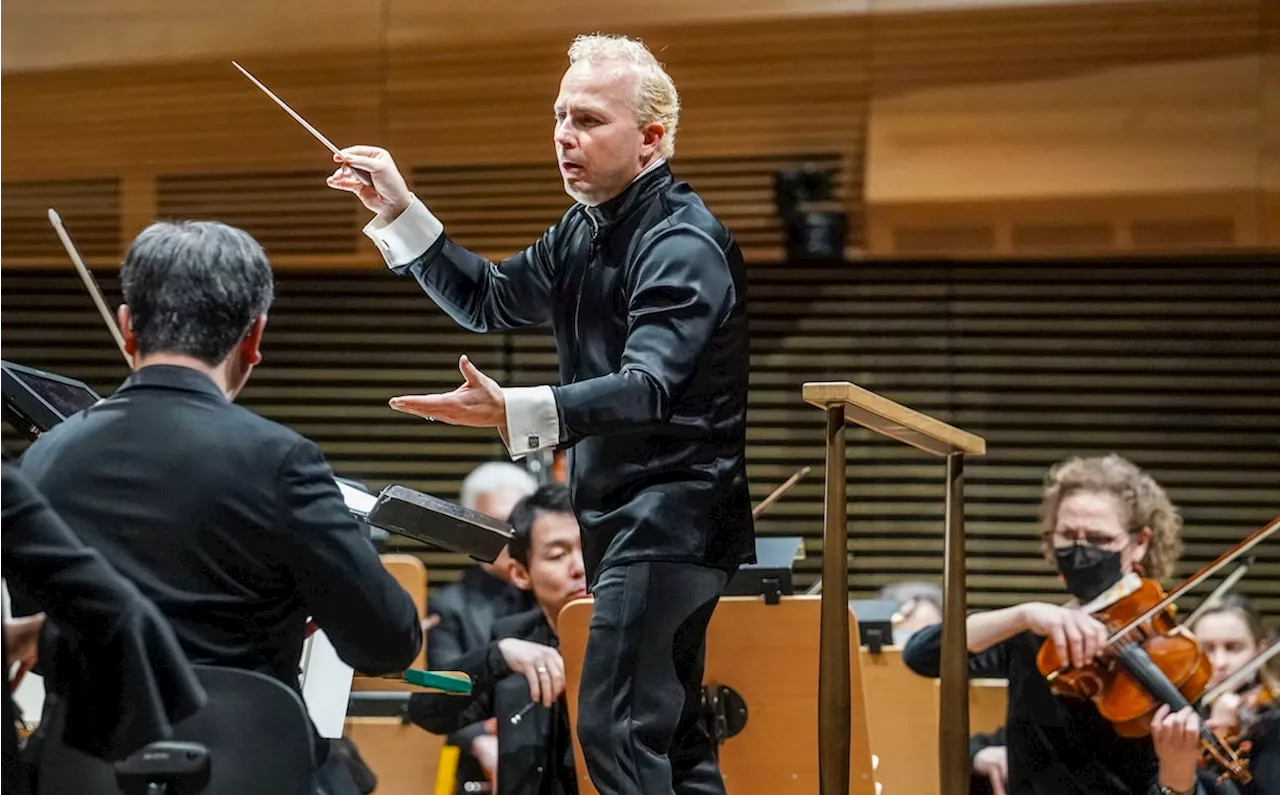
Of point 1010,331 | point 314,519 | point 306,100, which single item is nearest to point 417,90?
point 306,100

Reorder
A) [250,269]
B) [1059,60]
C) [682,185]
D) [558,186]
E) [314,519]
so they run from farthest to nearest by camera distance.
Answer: [558,186], [1059,60], [682,185], [250,269], [314,519]

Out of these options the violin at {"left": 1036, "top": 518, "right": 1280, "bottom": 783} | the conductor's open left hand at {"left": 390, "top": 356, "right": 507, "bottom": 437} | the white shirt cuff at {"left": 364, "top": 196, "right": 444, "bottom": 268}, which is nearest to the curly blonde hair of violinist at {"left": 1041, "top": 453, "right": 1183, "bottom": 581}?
the violin at {"left": 1036, "top": 518, "right": 1280, "bottom": 783}

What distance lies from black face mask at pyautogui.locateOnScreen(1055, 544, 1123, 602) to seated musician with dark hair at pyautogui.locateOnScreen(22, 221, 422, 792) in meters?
1.90

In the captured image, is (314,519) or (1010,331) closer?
(314,519)

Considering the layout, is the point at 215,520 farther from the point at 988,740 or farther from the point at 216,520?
the point at 988,740

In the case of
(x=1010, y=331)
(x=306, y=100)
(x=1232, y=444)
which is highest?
(x=306, y=100)

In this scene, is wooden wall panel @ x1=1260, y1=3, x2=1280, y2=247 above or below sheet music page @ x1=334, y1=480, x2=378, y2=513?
above

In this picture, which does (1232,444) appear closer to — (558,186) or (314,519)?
(558,186)

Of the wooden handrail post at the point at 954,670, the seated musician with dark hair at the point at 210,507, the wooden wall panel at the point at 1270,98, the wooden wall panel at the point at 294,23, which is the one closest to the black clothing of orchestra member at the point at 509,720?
the wooden handrail post at the point at 954,670

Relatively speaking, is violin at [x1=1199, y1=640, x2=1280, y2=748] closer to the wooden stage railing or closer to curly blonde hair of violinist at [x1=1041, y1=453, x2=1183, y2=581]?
curly blonde hair of violinist at [x1=1041, y1=453, x2=1183, y2=581]

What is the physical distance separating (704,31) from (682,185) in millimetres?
2959

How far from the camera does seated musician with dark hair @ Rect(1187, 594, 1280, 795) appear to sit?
324cm

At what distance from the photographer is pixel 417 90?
549 centimetres

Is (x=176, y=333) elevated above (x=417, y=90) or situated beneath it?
situated beneath
